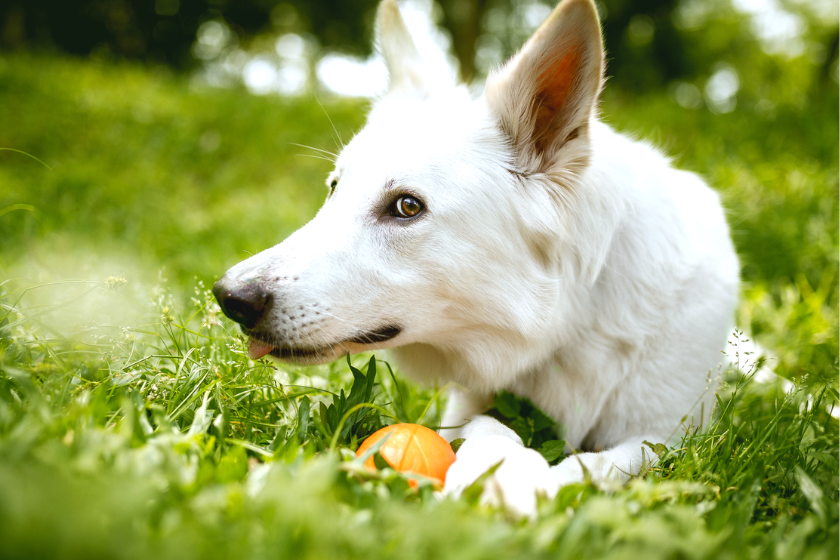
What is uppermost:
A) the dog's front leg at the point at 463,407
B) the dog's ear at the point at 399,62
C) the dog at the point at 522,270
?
the dog's ear at the point at 399,62

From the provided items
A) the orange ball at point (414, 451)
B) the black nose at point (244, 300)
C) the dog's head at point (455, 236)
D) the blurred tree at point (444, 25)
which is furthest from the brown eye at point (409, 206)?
Result: the blurred tree at point (444, 25)

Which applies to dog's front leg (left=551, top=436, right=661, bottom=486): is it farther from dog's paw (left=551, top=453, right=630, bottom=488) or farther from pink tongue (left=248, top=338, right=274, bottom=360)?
pink tongue (left=248, top=338, right=274, bottom=360)

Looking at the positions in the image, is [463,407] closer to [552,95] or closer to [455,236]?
[455,236]

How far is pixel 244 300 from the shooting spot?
1859mm

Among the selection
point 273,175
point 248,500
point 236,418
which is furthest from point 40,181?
point 248,500

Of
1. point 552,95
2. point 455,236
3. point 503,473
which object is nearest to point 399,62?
point 552,95

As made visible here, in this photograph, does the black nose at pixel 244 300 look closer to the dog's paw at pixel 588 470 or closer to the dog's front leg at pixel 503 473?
the dog's front leg at pixel 503 473

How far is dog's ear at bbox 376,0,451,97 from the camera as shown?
281 centimetres

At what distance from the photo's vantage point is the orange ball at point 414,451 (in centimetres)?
171

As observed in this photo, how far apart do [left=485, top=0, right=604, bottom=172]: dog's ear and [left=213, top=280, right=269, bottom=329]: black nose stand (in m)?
1.15

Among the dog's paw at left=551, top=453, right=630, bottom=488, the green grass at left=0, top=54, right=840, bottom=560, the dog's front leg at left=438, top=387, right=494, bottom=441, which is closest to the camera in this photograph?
the green grass at left=0, top=54, right=840, bottom=560

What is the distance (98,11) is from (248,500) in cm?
1540

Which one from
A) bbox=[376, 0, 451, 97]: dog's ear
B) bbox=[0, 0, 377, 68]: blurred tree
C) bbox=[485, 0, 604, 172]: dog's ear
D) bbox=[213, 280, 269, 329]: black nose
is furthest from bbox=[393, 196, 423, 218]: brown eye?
bbox=[0, 0, 377, 68]: blurred tree

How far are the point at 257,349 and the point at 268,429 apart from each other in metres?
0.30
